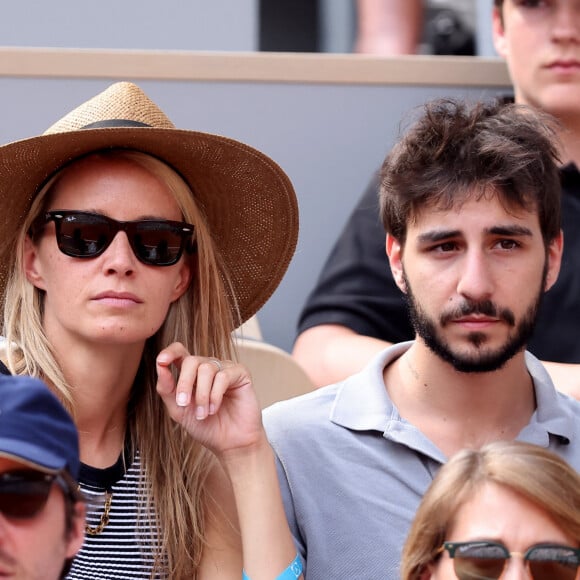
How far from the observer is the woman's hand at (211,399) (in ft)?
8.27

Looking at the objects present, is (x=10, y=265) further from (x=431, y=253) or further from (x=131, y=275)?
(x=431, y=253)

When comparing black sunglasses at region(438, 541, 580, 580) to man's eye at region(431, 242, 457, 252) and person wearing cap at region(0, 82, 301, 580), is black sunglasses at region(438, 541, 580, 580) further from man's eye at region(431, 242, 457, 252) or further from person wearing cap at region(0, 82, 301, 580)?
man's eye at region(431, 242, 457, 252)

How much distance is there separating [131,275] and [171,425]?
1.21 feet

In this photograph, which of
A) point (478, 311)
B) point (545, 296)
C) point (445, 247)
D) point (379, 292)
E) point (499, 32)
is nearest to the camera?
point (478, 311)

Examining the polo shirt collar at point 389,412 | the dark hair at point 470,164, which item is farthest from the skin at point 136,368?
the dark hair at point 470,164

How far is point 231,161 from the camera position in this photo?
9.37 feet

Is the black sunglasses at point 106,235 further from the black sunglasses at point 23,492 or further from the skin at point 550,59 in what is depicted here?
the skin at point 550,59

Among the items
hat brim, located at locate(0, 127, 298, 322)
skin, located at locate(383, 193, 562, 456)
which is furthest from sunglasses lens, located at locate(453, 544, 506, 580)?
hat brim, located at locate(0, 127, 298, 322)

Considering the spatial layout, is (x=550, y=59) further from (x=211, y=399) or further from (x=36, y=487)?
(x=36, y=487)

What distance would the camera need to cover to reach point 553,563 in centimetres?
207

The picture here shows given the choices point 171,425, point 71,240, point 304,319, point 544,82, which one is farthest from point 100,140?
point 544,82

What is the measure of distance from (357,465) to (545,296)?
0.98 meters

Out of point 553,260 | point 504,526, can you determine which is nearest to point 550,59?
point 553,260

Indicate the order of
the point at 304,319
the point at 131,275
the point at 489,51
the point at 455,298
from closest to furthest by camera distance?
the point at 131,275
the point at 455,298
the point at 304,319
the point at 489,51
